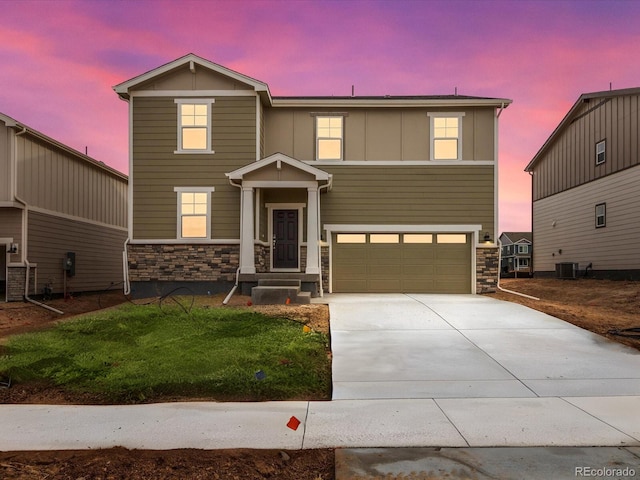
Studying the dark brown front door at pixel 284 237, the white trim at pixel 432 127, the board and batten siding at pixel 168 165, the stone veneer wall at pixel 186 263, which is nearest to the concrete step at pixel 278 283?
the stone veneer wall at pixel 186 263

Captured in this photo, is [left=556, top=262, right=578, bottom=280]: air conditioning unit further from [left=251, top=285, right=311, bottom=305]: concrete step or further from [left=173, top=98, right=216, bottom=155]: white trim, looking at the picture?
[left=173, top=98, right=216, bottom=155]: white trim

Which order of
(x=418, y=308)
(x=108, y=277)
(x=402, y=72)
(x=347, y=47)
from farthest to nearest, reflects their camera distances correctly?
(x=108, y=277) → (x=402, y=72) → (x=347, y=47) → (x=418, y=308)

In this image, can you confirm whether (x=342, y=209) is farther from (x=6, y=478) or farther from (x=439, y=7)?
(x=6, y=478)

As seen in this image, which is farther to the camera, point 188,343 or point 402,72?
point 402,72

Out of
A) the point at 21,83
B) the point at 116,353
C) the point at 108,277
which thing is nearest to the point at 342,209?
the point at 116,353

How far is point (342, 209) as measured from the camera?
16.3m

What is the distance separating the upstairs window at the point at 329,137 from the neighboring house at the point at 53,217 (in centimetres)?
979

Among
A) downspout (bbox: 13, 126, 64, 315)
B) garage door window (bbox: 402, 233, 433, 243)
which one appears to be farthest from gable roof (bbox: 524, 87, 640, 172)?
downspout (bbox: 13, 126, 64, 315)

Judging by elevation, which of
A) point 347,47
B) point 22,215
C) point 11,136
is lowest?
point 22,215

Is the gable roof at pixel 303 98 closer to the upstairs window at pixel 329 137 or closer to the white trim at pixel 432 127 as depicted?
the white trim at pixel 432 127

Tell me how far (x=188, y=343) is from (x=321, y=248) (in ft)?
27.4

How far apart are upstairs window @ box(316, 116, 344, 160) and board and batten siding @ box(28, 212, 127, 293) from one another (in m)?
10.3

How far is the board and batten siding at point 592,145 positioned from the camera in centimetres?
1902

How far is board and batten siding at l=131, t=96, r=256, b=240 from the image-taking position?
1576 centimetres
